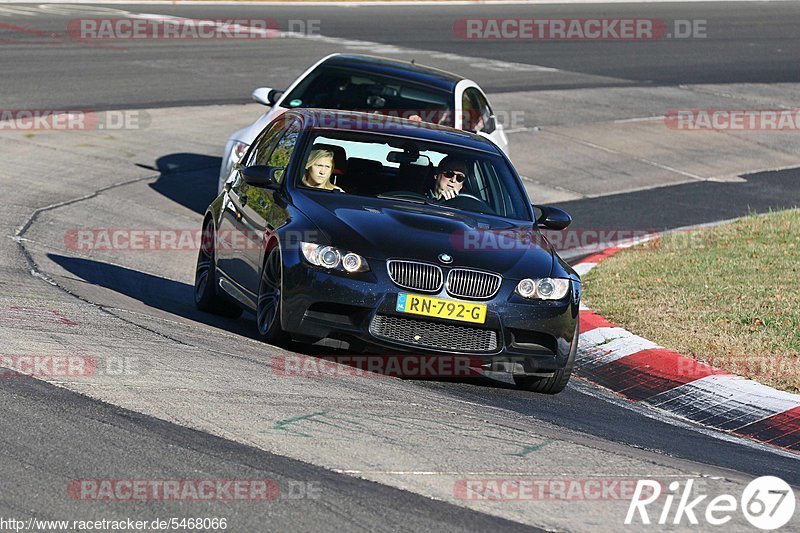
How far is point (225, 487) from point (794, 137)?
18.7 metres

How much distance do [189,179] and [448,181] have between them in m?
7.43

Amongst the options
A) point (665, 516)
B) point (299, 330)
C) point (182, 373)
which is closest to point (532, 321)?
point (299, 330)

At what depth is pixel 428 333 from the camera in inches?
323

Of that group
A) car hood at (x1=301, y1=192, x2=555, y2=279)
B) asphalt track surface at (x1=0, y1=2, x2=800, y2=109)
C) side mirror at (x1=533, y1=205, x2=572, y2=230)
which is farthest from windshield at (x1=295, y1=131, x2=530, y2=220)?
asphalt track surface at (x1=0, y1=2, x2=800, y2=109)

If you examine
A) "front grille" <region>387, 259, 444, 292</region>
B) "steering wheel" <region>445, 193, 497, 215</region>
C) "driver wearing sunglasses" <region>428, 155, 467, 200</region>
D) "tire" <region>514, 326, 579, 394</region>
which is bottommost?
"tire" <region>514, 326, 579, 394</region>

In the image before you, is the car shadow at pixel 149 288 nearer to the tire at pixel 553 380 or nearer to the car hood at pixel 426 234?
the car hood at pixel 426 234

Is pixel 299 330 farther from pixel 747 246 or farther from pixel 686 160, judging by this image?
pixel 686 160

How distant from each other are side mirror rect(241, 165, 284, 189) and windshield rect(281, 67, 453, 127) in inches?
174

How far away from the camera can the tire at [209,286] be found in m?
10.2

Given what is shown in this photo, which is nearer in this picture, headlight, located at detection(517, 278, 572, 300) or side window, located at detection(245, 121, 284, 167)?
headlight, located at detection(517, 278, 572, 300)

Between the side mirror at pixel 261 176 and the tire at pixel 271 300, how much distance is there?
674mm

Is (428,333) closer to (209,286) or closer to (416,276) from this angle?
(416,276)

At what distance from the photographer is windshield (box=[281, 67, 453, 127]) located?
545 inches

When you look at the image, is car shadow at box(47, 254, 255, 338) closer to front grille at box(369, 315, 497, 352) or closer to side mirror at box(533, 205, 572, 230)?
front grille at box(369, 315, 497, 352)
